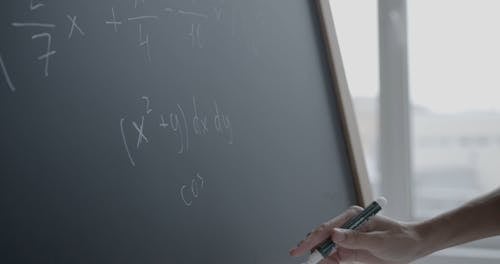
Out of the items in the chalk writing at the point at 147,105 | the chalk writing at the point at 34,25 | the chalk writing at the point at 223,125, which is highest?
the chalk writing at the point at 34,25

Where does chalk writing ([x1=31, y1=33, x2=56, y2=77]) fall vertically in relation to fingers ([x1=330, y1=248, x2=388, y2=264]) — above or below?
above

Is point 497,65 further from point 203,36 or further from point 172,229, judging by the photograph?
point 172,229

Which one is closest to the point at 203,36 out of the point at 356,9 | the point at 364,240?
the point at 364,240

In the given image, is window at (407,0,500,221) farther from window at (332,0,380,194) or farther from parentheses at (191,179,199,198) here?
parentheses at (191,179,199,198)

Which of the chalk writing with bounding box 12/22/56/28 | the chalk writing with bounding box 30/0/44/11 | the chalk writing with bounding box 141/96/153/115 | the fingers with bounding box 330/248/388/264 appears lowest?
the fingers with bounding box 330/248/388/264

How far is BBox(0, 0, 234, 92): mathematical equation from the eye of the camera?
594 mm

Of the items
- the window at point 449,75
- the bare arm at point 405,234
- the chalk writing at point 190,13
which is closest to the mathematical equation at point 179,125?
the chalk writing at point 190,13

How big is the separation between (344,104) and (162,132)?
1.93ft

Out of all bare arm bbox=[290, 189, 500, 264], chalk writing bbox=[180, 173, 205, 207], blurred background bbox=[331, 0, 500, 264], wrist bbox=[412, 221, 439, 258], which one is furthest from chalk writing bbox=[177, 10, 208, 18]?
blurred background bbox=[331, 0, 500, 264]

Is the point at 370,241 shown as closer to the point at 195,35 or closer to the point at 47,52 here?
the point at 195,35

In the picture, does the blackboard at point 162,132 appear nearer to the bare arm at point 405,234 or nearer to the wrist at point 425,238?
the bare arm at point 405,234

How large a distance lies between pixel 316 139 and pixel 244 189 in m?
0.30

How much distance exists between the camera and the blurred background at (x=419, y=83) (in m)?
1.61

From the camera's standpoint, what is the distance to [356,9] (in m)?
1.72
